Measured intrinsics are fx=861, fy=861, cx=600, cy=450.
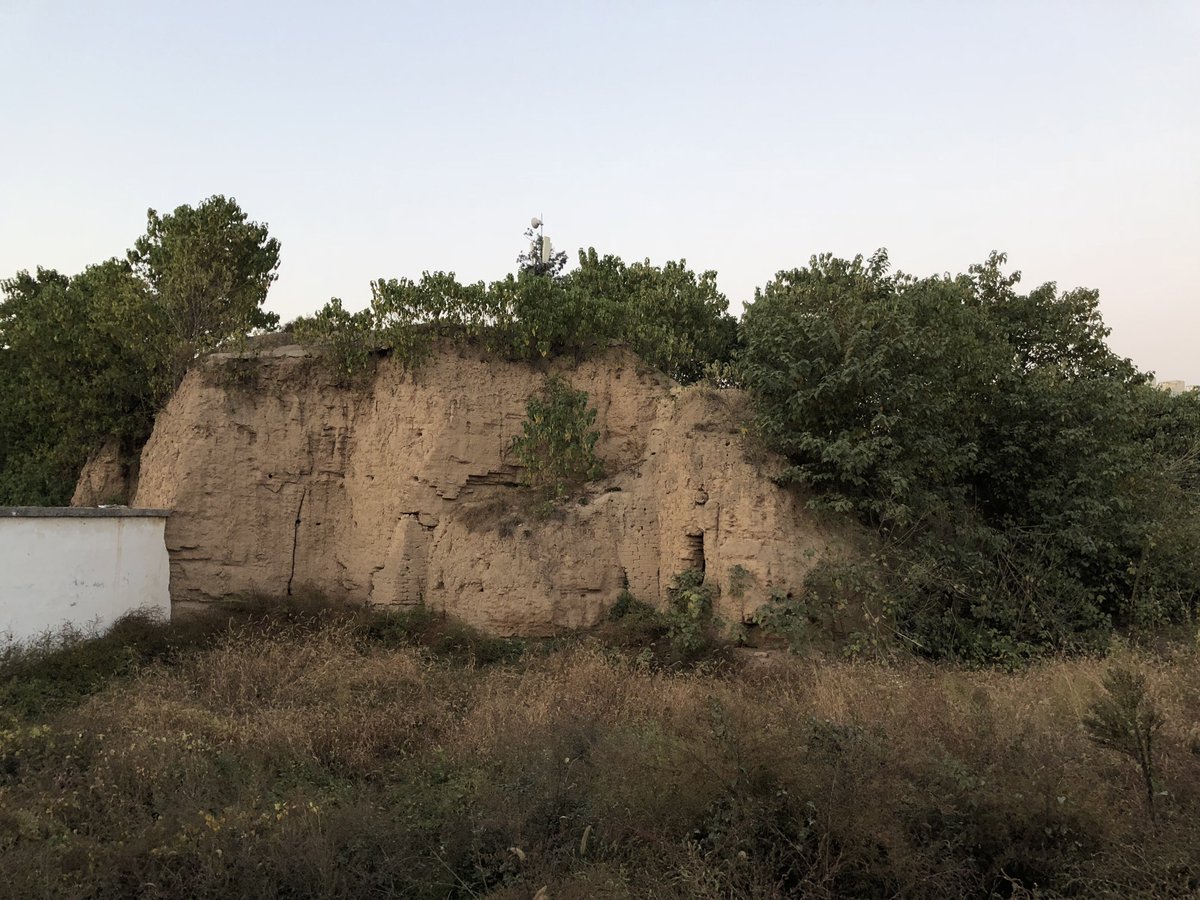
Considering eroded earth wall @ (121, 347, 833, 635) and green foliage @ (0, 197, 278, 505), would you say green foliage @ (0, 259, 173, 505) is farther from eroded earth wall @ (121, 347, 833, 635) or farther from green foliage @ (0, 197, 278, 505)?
eroded earth wall @ (121, 347, 833, 635)

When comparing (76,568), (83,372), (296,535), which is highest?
(83,372)

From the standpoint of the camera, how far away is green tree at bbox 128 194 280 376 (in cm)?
1349

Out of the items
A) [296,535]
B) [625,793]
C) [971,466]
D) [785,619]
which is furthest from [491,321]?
[625,793]

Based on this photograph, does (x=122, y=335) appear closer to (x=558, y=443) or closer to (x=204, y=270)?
(x=204, y=270)

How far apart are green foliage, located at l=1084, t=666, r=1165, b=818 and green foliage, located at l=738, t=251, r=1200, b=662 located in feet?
13.4

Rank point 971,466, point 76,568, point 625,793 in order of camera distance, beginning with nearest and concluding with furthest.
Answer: point 625,793 < point 76,568 < point 971,466

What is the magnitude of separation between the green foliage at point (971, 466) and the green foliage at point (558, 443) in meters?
2.31

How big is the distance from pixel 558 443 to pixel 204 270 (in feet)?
22.6

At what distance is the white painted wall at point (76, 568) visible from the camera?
9.68m

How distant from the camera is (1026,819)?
5.01 meters

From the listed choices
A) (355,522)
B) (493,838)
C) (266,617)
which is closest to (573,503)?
(355,522)

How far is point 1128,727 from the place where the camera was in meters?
5.35

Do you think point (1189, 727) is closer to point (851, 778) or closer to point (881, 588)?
point (851, 778)

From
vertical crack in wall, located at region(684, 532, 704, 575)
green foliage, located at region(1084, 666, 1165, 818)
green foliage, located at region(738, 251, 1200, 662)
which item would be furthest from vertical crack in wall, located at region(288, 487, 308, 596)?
green foliage, located at region(1084, 666, 1165, 818)
